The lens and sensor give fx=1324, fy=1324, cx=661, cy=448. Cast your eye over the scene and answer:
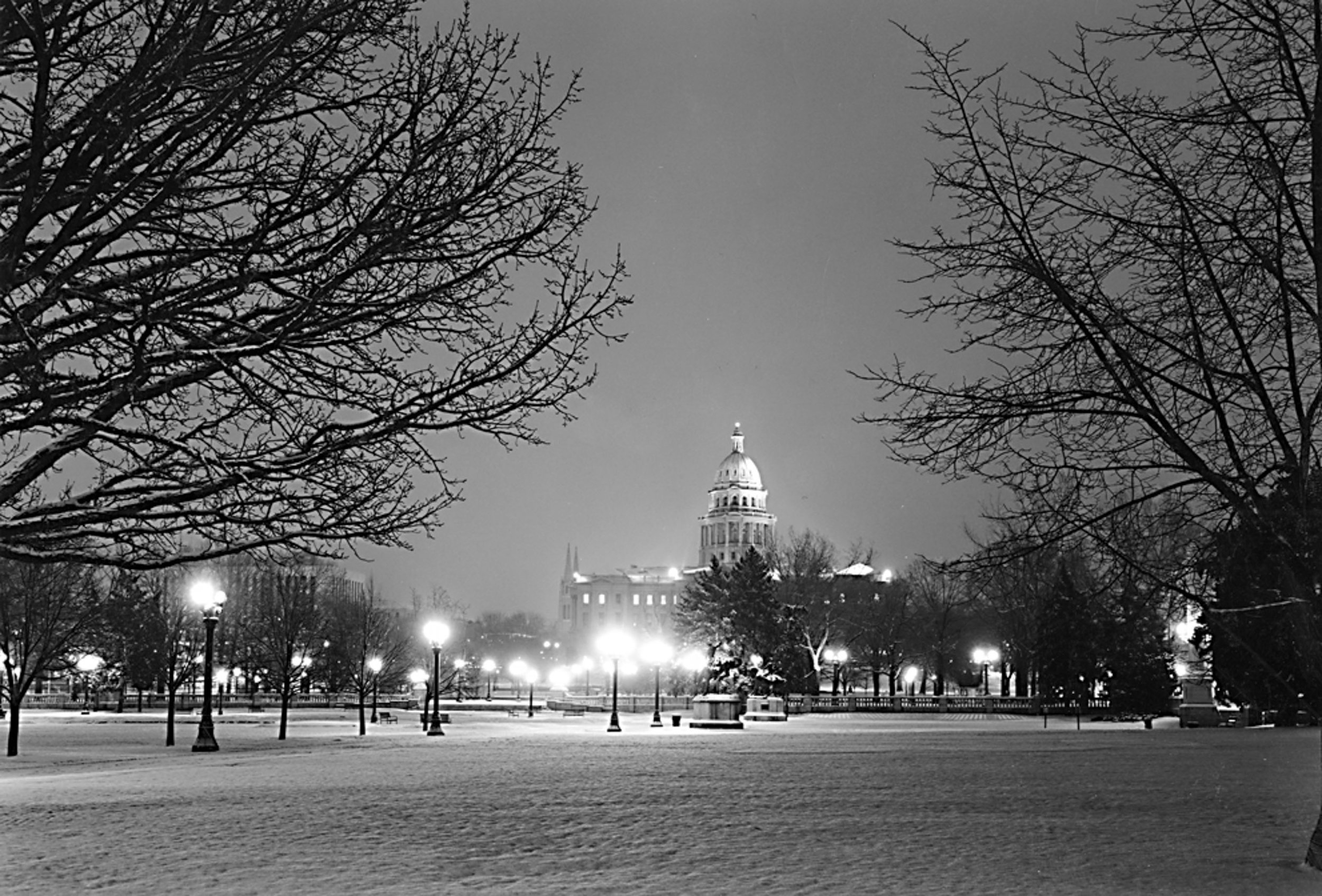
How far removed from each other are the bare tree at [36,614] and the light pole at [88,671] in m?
33.3

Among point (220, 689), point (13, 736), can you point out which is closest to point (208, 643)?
point (13, 736)

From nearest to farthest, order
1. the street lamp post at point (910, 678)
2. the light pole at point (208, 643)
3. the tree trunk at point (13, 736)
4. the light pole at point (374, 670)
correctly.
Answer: the light pole at point (208, 643), the tree trunk at point (13, 736), the light pole at point (374, 670), the street lamp post at point (910, 678)

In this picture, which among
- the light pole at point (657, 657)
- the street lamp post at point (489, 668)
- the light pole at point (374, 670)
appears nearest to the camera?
the light pole at point (657, 657)

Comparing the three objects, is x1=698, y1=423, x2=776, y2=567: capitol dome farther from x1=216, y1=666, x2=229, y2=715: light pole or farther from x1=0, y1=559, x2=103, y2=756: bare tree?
x1=0, y1=559, x2=103, y2=756: bare tree

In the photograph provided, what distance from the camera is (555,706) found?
7881 centimetres

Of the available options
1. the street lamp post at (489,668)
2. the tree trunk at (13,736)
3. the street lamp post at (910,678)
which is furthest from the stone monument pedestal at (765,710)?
the street lamp post at (489,668)

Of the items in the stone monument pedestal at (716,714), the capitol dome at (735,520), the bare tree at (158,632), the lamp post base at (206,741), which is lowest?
the stone monument pedestal at (716,714)

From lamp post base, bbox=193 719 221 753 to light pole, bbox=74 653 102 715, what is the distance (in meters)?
43.1

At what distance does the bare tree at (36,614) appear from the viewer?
36469 millimetres

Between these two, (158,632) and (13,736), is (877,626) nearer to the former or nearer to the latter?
(158,632)

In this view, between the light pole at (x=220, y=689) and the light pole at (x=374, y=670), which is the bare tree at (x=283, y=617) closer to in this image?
the light pole at (x=220, y=689)

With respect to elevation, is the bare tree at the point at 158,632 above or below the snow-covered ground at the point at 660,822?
above

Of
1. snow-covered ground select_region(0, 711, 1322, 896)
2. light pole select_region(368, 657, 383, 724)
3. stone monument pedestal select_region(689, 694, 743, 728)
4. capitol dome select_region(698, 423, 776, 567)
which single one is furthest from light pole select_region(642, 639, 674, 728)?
capitol dome select_region(698, 423, 776, 567)

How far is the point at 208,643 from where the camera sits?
31.8 metres
